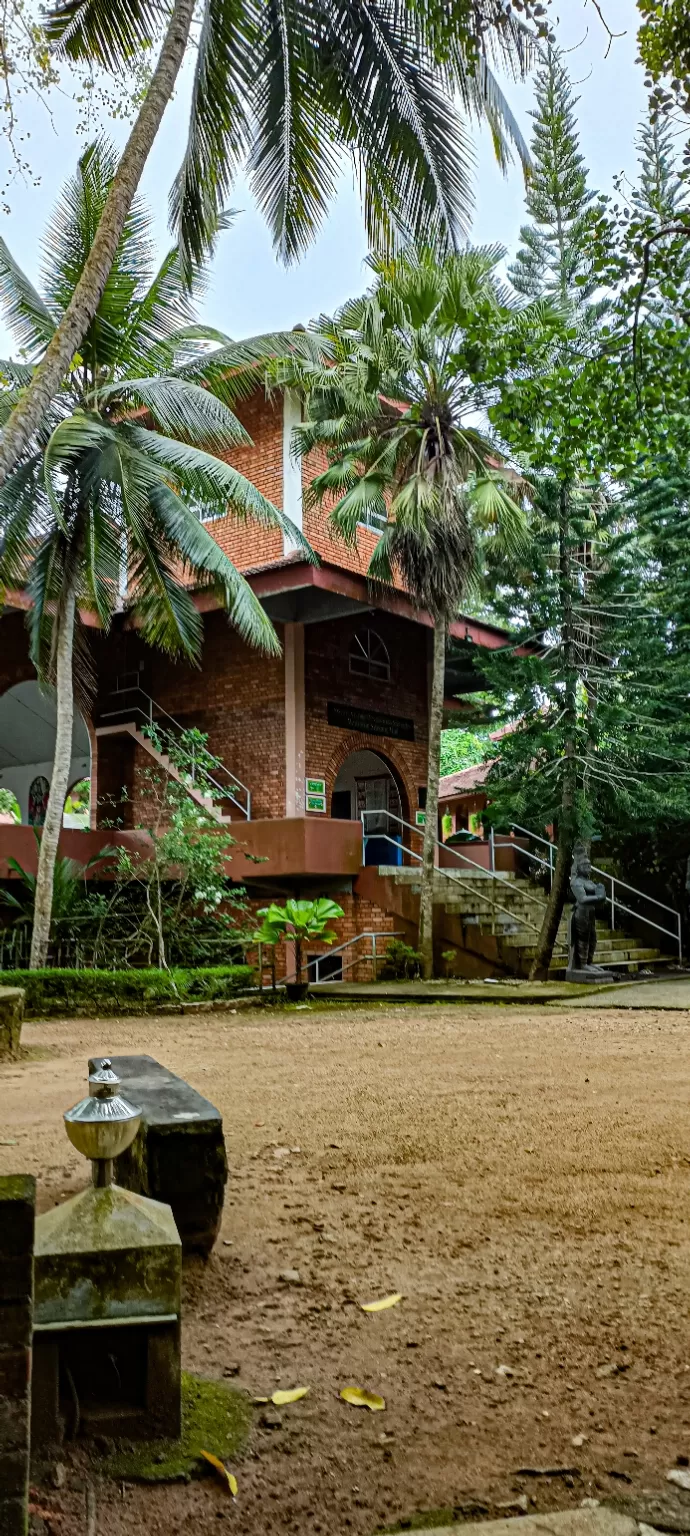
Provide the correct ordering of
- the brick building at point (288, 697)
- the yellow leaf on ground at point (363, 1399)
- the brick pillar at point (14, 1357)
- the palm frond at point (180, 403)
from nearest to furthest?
the brick pillar at point (14, 1357) < the yellow leaf on ground at point (363, 1399) < the palm frond at point (180, 403) < the brick building at point (288, 697)

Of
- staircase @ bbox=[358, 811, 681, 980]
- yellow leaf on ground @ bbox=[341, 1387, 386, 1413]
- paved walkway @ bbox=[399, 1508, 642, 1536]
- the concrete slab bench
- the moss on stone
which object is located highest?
staircase @ bbox=[358, 811, 681, 980]

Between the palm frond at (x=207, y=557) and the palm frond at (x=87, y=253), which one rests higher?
the palm frond at (x=87, y=253)

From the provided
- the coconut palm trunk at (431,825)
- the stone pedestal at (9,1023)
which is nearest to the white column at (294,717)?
the coconut palm trunk at (431,825)

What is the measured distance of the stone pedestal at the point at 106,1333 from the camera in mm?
2529

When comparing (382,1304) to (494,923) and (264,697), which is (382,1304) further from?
(264,697)

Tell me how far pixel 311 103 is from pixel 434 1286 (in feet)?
27.2

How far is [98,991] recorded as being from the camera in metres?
12.4

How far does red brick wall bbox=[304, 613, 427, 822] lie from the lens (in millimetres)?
18094

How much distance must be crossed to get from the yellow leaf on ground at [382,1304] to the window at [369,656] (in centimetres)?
1590

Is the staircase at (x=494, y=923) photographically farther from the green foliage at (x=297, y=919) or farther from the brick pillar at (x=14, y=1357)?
the brick pillar at (x=14, y=1357)

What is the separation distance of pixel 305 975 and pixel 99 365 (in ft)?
28.5

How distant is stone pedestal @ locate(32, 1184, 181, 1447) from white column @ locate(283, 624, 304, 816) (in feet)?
47.9

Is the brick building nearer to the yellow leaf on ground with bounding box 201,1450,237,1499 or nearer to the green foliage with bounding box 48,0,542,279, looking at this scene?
the green foliage with bounding box 48,0,542,279

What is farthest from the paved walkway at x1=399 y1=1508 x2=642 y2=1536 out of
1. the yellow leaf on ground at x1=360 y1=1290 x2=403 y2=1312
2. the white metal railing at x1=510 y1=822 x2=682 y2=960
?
the white metal railing at x1=510 y1=822 x2=682 y2=960
